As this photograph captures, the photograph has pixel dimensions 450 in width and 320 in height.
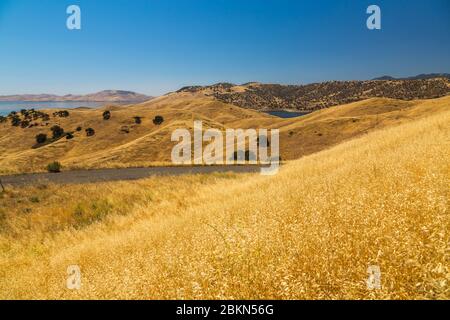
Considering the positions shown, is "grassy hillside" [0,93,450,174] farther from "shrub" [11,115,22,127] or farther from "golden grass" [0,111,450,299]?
"golden grass" [0,111,450,299]

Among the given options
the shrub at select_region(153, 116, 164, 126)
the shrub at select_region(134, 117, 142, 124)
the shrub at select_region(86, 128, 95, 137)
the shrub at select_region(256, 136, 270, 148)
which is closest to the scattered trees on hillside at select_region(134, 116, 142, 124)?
the shrub at select_region(134, 117, 142, 124)

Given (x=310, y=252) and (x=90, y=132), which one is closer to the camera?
(x=310, y=252)

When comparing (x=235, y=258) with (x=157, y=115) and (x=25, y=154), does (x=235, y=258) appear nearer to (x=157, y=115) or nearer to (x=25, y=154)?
(x=25, y=154)

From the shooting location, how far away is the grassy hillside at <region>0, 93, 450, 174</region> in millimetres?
54188

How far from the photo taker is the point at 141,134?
75312 mm

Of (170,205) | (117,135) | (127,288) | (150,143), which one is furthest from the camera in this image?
(117,135)

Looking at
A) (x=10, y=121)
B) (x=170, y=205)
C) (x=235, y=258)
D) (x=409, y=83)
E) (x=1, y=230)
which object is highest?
(x=409, y=83)

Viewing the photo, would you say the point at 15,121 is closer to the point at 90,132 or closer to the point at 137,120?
the point at 90,132

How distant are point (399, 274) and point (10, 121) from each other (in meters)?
107

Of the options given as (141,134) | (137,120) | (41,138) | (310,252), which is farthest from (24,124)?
(310,252)

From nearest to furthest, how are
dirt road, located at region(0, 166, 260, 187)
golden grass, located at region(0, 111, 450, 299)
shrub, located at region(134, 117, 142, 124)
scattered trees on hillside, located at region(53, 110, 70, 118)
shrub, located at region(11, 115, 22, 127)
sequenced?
golden grass, located at region(0, 111, 450, 299)
dirt road, located at region(0, 166, 260, 187)
shrub, located at region(134, 117, 142, 124)
shrub, located at region(11, 115, 22, 127)
scattered trees on hillside, located at region(53, 110, 70, 118)
